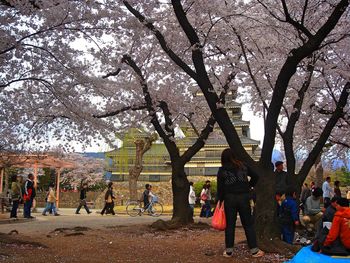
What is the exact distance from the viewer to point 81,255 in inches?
295

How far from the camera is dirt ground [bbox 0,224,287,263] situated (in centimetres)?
698

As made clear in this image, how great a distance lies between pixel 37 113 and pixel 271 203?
269 inches

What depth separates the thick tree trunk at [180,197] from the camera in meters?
12.7

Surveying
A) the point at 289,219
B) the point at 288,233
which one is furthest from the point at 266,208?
the point at 288,233

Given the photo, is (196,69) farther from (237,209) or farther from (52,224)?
(52,224)

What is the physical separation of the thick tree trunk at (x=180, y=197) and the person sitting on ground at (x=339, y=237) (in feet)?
25.1

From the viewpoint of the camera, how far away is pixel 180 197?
12.8m

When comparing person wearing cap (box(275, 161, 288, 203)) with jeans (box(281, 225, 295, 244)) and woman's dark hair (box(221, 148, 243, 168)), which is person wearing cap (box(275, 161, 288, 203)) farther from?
woman's dark hair (box(221, 148, 243, 168))

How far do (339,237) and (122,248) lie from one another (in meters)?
4.60

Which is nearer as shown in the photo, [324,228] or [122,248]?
[324,228]

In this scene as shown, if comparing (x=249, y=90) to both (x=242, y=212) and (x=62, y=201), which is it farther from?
(x=62, y=201)

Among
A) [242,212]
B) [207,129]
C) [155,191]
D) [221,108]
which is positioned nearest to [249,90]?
[207,129]

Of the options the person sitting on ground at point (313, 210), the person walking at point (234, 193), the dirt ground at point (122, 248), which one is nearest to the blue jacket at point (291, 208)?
the dirt ground at point (122, 248)

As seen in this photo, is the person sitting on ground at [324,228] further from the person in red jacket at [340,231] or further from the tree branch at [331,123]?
the tree branch at [331,123]
